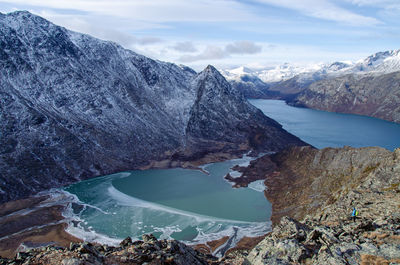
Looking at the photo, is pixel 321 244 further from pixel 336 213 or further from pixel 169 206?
pixel 169 206

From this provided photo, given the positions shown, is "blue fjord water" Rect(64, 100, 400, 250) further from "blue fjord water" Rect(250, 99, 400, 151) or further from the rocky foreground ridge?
"blue fjord water" Rect(250, 99, 400, 151)

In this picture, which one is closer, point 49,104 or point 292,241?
point 292,241

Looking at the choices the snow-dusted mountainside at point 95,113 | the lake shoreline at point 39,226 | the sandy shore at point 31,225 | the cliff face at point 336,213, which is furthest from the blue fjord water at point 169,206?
the snow-dusted mountainside at point 95,113

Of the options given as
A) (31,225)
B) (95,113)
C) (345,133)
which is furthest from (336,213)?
(345,133)

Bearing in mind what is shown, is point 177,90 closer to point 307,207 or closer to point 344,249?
point 307,207

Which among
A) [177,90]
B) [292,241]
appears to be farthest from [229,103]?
[292,241]
